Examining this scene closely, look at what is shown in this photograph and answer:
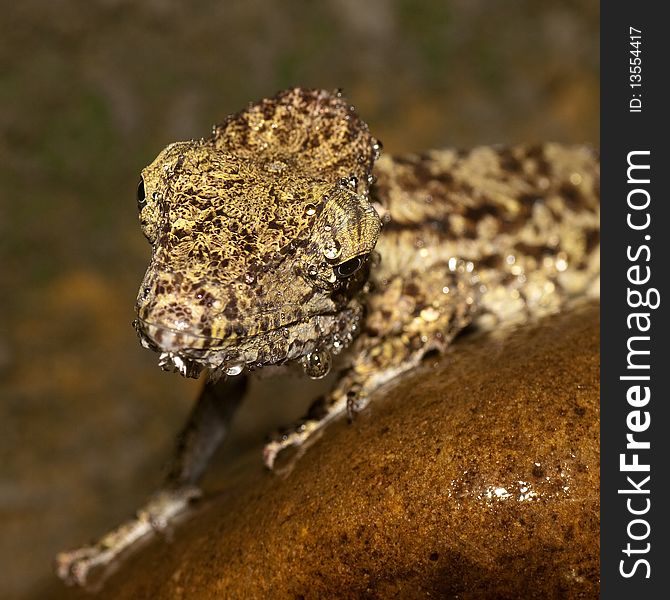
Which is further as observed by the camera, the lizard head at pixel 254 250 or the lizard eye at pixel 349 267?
the lizard eye at pixel 349 267

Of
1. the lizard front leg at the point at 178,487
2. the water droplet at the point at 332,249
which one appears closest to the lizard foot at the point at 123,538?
the lizard front leg at the point at 178,487

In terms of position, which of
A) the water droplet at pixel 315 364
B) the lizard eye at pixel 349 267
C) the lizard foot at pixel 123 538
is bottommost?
the lizard foot at pixel 123 538

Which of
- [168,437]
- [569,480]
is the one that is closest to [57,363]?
[168,437]

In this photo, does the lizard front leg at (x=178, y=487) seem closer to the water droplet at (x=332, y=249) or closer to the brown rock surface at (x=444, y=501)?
the brown rock surface at (x=444, y=501)

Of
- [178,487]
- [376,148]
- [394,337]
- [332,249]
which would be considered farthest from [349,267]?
[178,487]

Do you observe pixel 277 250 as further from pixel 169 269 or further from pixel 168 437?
pixel 168 437

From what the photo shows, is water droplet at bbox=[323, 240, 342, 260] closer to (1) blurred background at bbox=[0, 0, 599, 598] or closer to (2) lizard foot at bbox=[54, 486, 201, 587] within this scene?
(2) lizard foot at bbox=[54, 486, 201, 587]

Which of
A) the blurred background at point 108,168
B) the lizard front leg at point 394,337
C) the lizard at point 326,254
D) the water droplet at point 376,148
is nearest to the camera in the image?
the lizard at point 326,254
